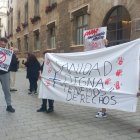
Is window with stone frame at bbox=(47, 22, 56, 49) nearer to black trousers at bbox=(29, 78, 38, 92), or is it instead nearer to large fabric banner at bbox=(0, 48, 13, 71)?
black trousers at bbox=(29, 78, 38, 92)

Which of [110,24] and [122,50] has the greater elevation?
[110,24]

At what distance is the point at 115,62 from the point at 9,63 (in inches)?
112

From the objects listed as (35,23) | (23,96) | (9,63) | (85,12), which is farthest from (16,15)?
(9,63)

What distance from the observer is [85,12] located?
56.4 feet

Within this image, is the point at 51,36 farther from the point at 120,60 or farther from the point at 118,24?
the point at 120,60

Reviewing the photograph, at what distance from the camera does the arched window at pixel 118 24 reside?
13662mm

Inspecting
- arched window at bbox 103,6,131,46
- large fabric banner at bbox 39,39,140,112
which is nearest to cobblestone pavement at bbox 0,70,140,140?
large fabric banner at bbox 39,39,140,112

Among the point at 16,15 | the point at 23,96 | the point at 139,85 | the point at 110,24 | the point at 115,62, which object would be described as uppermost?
the point at 16,15

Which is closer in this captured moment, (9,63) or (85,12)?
(9,63)

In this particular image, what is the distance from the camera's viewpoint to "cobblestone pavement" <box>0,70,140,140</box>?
5.69 metres

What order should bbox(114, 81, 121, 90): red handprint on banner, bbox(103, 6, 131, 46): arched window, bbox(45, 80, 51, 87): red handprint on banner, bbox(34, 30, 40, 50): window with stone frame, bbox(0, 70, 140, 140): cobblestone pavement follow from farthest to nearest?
bbox(34, 30, 40, 50): window with stone frame
bbox(103, 6, 131, 46): arched window
bbox(45, 80, 51, 87): red handprint on banner
bbox(114, 81, 121, 90): red handprint on banner
bbox(0, 70, 140, 140): cobblestone pavement

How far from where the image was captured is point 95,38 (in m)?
7.59

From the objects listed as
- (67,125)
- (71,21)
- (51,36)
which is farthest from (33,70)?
(51,36)

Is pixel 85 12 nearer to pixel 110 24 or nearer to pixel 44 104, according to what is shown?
pixel 110 24
